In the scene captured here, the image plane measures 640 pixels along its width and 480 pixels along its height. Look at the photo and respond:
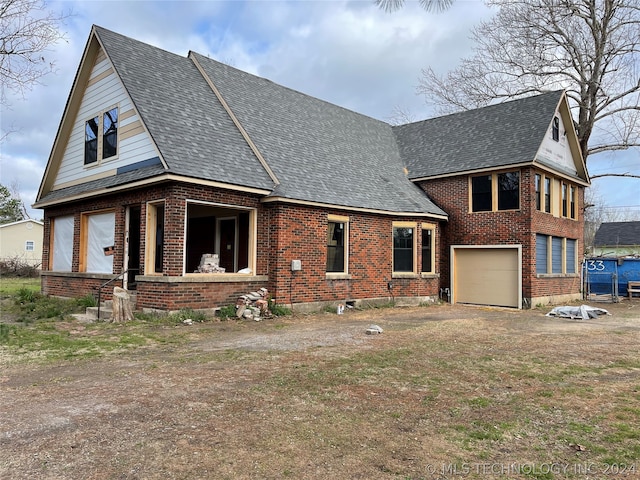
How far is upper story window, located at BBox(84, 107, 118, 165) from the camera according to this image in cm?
1327

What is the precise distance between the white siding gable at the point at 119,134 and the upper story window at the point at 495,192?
11274 mm

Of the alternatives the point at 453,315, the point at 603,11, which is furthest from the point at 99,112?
the point at 603,11

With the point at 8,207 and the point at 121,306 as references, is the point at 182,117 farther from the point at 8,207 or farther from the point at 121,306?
the point at 8,207

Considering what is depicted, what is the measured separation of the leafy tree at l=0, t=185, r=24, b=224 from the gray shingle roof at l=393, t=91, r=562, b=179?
47.7m

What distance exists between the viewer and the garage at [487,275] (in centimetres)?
1603

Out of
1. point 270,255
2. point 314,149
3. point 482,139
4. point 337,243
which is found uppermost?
point 482,139

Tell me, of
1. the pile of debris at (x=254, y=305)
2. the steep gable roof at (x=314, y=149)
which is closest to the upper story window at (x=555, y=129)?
the steep gable roof at (x=314, y=149)

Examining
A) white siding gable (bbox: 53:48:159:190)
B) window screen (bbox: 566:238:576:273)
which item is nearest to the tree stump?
white siding gable (bbox: 53:48:159:190)

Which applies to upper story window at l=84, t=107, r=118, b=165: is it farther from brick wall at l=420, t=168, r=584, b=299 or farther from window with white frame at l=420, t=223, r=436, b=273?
brick wall at l=420, t=168, r=584, b=299

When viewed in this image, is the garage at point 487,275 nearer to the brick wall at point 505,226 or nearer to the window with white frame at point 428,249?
the brick wall at point 505,226

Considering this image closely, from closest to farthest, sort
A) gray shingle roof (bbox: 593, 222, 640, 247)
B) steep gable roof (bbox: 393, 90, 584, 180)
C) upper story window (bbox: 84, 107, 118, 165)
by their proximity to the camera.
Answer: upper story window (bbox: 84, 107, 118, 165), steep gable roof (bbox: 393, 90, 584, 180), gray shingle roof (bbox: 593, 222, 640, 247)

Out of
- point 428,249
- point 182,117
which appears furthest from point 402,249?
point 182,117

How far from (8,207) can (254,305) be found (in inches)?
2018

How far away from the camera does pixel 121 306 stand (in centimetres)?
1052
